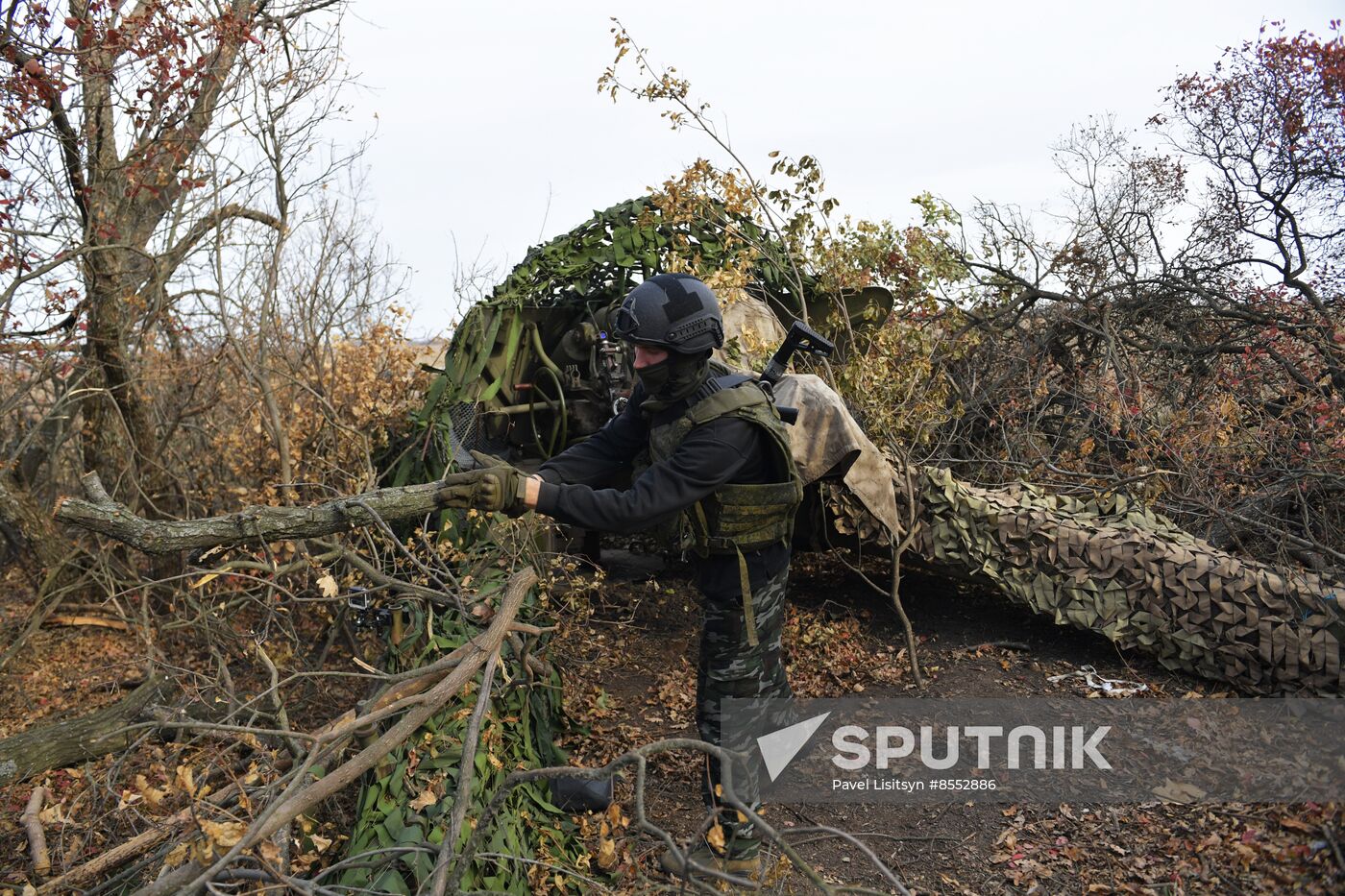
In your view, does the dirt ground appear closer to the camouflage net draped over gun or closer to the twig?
the camouflage net draped over gun

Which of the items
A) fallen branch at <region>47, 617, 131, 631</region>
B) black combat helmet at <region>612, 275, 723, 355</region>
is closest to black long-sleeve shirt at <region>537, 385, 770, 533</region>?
black combat helmet at <region>612, 275, 723, 355</region>

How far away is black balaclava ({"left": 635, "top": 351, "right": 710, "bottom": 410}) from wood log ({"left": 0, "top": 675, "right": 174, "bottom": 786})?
277 cm

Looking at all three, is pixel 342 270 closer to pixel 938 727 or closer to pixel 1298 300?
pixel 938 727

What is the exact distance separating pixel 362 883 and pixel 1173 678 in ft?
13.4

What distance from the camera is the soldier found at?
3703mm

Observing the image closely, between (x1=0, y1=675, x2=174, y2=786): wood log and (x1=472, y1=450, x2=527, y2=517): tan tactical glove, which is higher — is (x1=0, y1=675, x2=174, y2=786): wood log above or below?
below

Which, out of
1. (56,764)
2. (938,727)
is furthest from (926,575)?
(56,764)

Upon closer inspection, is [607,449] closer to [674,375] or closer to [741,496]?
[674,375]

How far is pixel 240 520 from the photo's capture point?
10.7 ft

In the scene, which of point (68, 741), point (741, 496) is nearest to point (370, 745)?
point (741, 496)

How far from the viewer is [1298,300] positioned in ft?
25.7

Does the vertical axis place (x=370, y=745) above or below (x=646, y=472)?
below

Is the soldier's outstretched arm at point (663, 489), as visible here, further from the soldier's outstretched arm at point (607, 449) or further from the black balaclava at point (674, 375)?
the soldier's outstretched arm at point (607, 449)

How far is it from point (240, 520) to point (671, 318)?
5.66 ft
